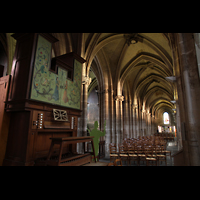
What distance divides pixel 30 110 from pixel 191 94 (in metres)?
4.47

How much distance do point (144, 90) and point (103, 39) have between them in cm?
1712

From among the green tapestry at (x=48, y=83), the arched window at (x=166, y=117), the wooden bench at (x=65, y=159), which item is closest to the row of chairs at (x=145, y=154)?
the wooden bench at (x=65, y=159)

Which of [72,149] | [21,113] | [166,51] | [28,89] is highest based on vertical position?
[166,51]

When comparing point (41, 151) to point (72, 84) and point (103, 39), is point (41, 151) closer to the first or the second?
point (72, 84)

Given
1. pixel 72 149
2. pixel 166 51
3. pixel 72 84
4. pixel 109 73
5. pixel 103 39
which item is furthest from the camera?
pixel 109 73

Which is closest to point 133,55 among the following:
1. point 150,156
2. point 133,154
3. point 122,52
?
point 122,52

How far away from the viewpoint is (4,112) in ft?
14.4

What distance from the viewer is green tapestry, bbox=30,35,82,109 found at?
4570mm

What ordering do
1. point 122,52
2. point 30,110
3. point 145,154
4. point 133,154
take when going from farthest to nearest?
point 122,52, point 133,154, point 145,154, point 30,110

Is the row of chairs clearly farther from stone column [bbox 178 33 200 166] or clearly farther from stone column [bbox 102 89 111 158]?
stone column [bbox 102 89 111 158]

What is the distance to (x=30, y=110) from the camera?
13.8ft

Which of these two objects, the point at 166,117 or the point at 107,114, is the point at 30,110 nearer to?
the point at 107,114

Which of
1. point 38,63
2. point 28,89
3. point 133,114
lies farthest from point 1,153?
point 133,114

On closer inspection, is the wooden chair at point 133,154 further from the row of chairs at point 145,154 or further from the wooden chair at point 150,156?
the wooden chair at point 150,156
